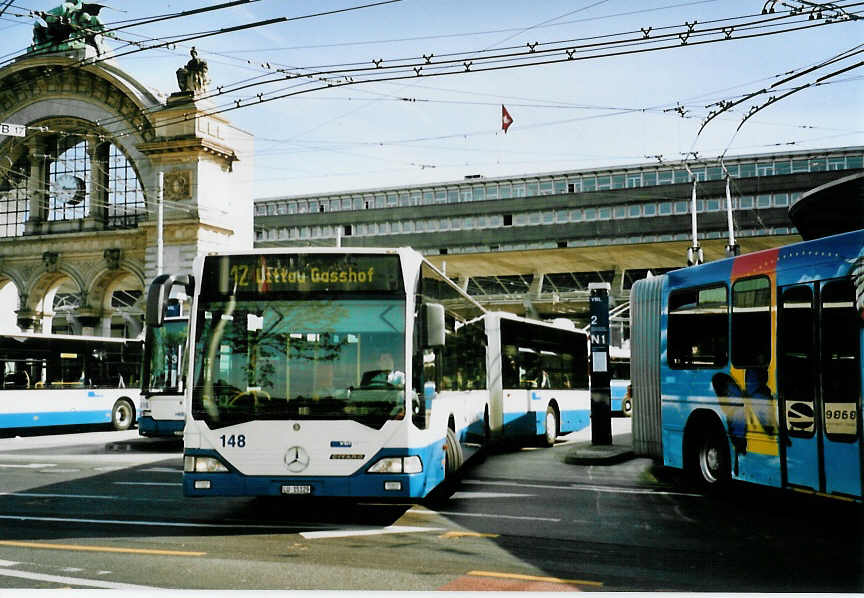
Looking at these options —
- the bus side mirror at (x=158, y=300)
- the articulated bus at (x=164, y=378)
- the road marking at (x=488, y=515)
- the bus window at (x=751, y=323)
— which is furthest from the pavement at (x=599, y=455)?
the bus side mirror at (x=158, y=300)

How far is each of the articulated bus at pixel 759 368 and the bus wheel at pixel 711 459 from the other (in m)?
0.02

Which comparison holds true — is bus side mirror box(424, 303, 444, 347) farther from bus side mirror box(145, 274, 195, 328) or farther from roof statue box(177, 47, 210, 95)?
roof statue box(177, 47, 210, 95)

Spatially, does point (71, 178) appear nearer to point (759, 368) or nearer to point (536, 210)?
point (536, 210)

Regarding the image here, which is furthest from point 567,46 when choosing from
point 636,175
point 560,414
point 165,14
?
point 636,175

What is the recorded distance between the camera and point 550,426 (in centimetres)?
1978

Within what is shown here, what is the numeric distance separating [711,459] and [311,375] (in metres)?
5.81

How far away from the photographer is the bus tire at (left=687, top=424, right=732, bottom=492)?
11.1 m

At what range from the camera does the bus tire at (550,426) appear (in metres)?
19.5

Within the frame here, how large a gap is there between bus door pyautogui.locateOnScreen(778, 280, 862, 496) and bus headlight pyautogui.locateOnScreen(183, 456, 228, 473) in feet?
19.1

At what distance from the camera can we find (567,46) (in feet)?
36.4

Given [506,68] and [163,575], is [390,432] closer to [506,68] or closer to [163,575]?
[163,575]

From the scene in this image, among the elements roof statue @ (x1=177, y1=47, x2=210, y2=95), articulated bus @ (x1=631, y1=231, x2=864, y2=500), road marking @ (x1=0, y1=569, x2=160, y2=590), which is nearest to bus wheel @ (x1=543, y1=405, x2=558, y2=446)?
articulated bus @ (x1=631, y1=231, x2=864, y2=500)

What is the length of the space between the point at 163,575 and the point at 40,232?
46.9 metres

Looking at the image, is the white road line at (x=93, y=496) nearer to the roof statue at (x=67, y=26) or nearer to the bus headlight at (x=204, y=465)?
the bus headlight at (x=204, y=465)
